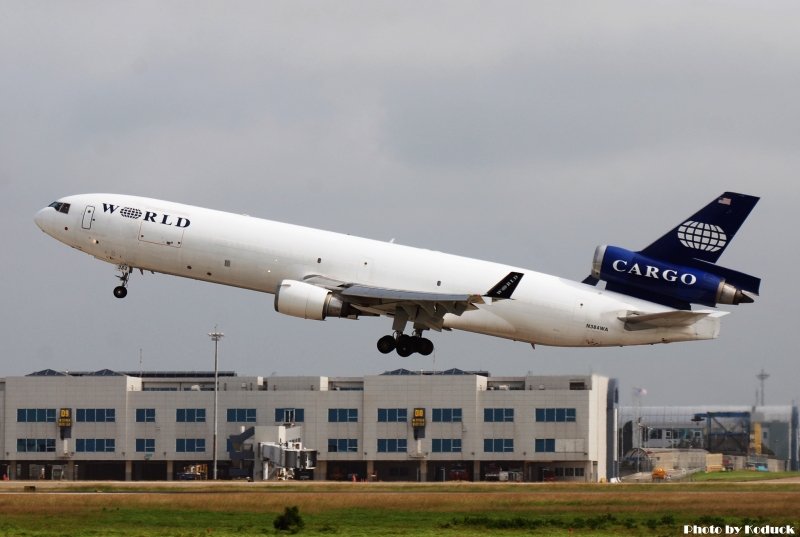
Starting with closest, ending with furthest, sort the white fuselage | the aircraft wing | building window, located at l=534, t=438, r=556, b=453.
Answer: the aircraft wing < the white fuselage < building window, located at l=534, t=438, r=556, b=453

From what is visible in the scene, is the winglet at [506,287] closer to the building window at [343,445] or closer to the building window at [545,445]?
the building window at [545,445]

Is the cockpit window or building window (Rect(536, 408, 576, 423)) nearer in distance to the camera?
the cockpit window

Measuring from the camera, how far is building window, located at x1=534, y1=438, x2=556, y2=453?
146125mm

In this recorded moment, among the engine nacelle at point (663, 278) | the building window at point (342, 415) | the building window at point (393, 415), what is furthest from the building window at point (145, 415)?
the engine nacelle at point (663, 278)

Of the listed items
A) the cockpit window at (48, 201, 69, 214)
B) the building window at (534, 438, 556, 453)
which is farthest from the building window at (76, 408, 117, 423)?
the cockpit window at (48, 201, 69, 214)

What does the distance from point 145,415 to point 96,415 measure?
5379 millimetres

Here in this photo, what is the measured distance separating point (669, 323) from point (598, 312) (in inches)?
160

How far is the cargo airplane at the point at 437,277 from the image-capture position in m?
78.9

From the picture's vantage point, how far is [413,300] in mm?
77062

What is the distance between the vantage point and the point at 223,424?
15025cm

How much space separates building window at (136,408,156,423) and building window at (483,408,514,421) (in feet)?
119

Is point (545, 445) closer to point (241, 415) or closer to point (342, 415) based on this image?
point (342, 415)

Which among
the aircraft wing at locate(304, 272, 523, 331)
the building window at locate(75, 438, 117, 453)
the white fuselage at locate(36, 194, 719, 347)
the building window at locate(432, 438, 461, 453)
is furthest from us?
the building window at locate(75, 438, 117, 453)

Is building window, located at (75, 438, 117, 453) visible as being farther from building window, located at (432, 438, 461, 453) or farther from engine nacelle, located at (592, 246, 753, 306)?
engine nacelle, located at (592, 246, 753, 306)
